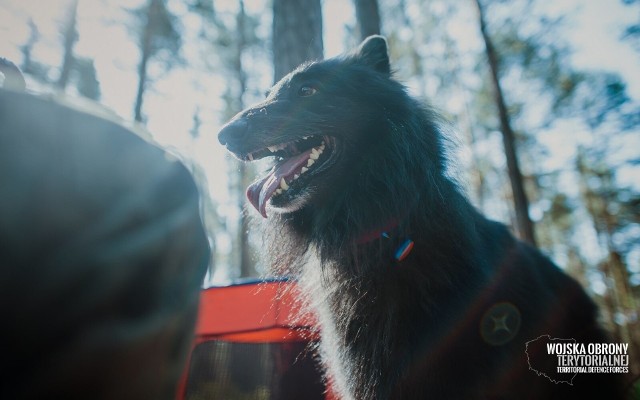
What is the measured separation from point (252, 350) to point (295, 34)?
3592 millimetres

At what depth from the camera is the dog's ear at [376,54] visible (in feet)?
10.1

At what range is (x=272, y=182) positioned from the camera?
262cm

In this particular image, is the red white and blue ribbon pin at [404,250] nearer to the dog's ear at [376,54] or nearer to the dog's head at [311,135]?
the dog's head at [311,135]

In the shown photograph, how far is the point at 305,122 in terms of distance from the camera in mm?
2672

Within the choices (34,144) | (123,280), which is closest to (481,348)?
(123,280)

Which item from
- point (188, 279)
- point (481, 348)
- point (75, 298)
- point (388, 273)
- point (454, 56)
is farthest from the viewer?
point (454, 56)

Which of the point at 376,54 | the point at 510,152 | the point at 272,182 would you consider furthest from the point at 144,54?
the point at 272,182

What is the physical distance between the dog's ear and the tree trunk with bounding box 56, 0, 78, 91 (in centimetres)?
1302

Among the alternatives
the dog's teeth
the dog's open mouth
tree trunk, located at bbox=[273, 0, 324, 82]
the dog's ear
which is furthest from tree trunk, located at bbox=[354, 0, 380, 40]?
the dog's teeth

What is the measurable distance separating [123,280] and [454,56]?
17.9m

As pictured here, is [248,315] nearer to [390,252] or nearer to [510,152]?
[390,252]

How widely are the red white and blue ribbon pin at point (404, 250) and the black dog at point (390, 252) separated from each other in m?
0.01

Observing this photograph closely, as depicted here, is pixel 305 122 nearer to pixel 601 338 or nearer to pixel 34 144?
pixel 34 144

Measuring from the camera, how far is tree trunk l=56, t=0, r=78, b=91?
1257 cm
